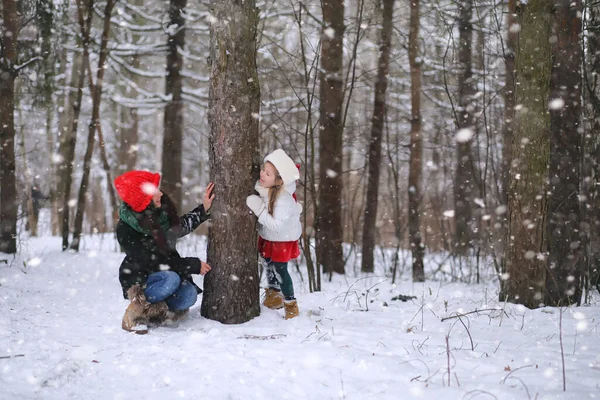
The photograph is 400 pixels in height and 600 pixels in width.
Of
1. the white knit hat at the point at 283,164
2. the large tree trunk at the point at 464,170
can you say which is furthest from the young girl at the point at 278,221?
the large tree trunk at the point at 464,170

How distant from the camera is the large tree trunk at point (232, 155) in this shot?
390 cm

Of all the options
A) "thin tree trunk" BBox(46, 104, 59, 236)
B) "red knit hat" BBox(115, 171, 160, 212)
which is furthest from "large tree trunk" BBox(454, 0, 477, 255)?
"thin tree trunk" BBox(46, 104, 59, 236)

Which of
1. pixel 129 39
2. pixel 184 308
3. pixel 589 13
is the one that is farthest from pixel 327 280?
pixel 129 39

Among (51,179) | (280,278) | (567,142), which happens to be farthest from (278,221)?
(51,179)

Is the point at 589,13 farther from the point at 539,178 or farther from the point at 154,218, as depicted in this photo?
the point at 154,218

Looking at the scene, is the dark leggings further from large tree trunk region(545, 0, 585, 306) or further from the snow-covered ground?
large tree trunk region(545, 0, 585, 306)

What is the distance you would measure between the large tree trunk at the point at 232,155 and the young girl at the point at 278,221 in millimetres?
135

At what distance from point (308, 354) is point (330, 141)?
17.5 ft

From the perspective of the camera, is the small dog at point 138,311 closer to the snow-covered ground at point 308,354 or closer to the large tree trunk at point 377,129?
the snow-covered ground at point 308,354

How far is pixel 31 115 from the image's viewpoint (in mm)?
16156

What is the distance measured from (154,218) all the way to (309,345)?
1.65m

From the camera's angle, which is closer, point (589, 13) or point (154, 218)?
point (154, 218)

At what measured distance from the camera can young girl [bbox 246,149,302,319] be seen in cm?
412

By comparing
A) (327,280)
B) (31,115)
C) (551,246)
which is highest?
(31,115)
